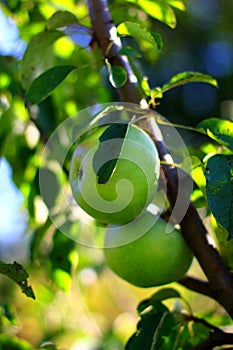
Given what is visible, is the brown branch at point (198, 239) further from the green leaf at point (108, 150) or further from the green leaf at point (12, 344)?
the green leaf at point (12, 344)

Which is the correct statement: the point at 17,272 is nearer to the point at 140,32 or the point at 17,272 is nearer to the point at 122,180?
the point at 122,180

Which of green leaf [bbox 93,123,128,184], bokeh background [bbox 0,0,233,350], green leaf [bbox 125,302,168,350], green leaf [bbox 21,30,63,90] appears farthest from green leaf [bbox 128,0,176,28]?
green leaf [bbox 125,302,168,350]

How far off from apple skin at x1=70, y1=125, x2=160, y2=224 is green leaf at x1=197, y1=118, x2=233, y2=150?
85 millimetres

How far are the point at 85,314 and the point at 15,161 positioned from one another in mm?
871

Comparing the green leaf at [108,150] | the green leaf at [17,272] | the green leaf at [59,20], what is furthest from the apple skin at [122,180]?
the green leaf at [59,20]

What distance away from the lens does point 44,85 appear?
2.59ft

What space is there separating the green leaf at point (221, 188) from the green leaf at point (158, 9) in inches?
14.1

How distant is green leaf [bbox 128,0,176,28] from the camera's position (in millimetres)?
911

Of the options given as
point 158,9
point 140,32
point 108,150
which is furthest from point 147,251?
point 158,9

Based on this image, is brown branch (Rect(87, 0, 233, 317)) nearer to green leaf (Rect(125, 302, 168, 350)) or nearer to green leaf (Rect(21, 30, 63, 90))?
green leaf (Rect(125, 302, 168, 350))

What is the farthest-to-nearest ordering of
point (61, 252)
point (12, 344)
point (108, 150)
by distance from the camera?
point (61, 252) < point (12, 344) < point (108, 150)

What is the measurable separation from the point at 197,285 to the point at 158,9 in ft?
1.49

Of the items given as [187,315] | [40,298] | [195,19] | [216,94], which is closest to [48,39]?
[187,315]

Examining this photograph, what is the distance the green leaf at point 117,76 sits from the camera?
0.68 metres
